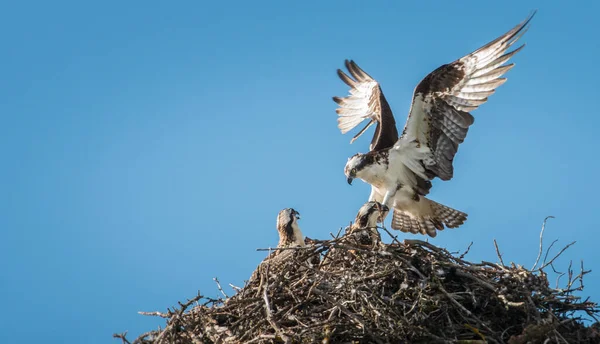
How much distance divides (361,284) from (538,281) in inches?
47.4

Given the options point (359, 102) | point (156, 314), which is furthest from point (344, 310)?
point (359, 102)

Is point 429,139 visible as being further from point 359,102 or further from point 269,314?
point 269,314

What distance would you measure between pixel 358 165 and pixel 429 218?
115cm

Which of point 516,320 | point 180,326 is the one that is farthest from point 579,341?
point 180,326

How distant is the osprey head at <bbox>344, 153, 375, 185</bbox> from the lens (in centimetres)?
830

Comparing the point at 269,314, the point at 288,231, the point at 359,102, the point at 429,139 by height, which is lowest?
the point at 269,314

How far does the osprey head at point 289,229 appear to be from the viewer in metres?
6.84

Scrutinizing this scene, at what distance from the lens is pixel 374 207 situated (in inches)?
271

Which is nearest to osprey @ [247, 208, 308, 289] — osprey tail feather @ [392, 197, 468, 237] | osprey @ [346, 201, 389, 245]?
osprey @ [346, 201, 389, 245]

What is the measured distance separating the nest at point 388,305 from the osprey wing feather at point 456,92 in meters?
2.71

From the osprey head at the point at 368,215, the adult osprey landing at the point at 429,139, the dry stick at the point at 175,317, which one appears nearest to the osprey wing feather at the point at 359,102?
the adult osprey landing at the point at 429,139

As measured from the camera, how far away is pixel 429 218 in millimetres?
8875

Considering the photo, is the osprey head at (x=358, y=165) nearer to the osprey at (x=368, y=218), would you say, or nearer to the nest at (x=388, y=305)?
the osprey at (x=368, y=218)

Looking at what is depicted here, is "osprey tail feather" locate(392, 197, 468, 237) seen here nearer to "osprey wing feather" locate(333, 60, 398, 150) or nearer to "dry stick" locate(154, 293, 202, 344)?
"osprey wing feather" locate(333, 60, 398, 150)
